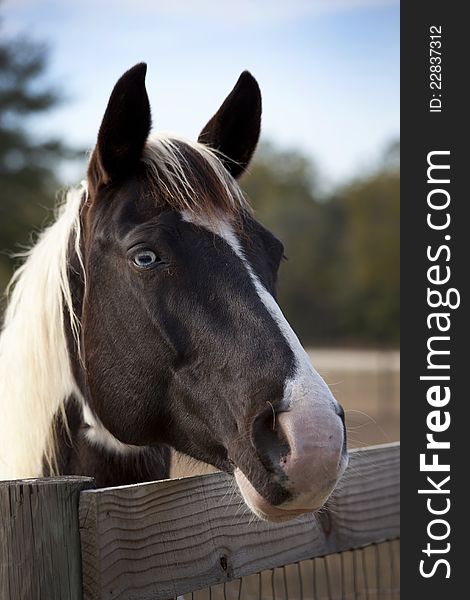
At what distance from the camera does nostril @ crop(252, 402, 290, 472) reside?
6.07ft

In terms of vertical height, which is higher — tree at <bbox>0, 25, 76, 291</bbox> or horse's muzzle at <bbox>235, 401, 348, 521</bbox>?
tree at <bbox>0, 25, 76, 291</bbox>

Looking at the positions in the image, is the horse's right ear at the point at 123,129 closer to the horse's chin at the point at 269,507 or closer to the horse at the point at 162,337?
the horse at the point at 162,337

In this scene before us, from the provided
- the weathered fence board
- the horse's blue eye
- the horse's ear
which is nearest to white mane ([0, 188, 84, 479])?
the horse's blue eye

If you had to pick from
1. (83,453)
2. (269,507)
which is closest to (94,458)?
(83,453)

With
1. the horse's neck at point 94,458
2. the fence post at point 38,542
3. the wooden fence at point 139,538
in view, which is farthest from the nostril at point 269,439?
the horse's neck at point 94,458

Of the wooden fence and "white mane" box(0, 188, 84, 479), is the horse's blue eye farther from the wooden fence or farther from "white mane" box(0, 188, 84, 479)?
the wooden fence

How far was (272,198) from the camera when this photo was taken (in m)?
54.4

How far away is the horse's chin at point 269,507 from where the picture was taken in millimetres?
1864

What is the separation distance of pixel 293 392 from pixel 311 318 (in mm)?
44162

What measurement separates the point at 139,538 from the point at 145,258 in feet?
2.78

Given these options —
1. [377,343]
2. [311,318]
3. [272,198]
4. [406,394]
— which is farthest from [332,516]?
[272,198]

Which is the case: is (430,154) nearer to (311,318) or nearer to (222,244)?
(222,244)

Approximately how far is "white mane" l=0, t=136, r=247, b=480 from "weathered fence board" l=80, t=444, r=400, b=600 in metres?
0.72

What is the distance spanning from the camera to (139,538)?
1868 millimetres
